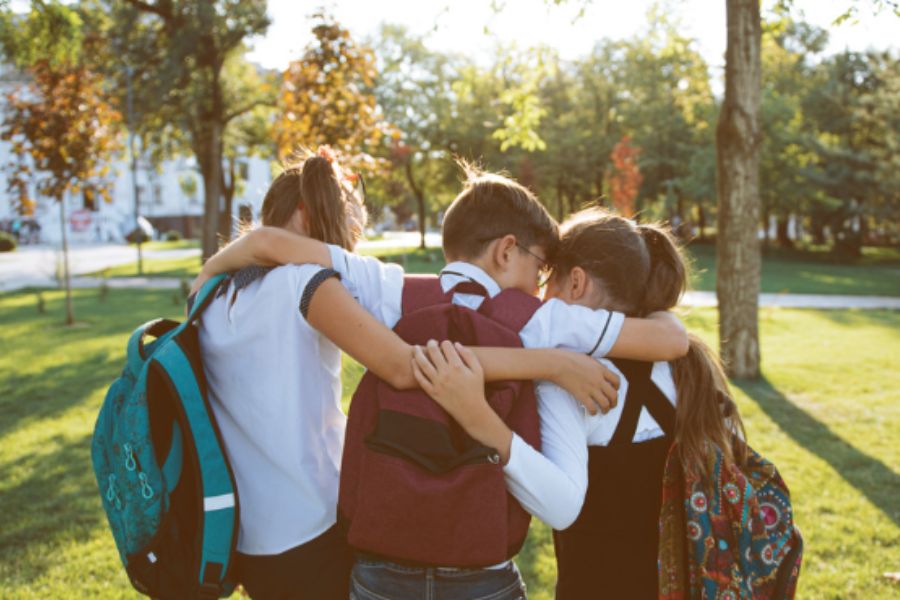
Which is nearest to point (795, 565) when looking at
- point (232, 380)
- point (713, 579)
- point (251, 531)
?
point (713, 579)

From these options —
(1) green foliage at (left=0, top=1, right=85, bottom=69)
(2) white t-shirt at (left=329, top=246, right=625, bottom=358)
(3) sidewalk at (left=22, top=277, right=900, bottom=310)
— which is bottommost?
(3) sidewalk at (left=22, top=277, right=900, bottom=310)

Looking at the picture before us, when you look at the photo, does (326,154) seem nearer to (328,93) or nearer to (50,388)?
(328,93)

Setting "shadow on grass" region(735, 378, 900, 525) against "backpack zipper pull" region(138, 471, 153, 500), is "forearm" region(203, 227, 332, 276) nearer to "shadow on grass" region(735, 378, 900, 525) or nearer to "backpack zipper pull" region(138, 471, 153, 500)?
"backpack zipper pull" region(138, 471, 153, 500)

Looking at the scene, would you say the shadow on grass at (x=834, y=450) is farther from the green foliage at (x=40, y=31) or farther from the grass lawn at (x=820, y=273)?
the grass lawn at (x=820, y=273)

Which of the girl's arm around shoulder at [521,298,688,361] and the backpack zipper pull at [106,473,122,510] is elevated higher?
the girl's arm around shoulder at [521,298,688,361]

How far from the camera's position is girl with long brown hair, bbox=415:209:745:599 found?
6.07 ft

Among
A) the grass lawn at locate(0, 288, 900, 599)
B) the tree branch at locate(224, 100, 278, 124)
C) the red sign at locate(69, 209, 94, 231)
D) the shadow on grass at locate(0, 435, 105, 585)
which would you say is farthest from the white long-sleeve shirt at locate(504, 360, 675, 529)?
the red sign at locate(69, 209, 94, 231)

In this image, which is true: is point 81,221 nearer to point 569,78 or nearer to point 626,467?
point 569,78

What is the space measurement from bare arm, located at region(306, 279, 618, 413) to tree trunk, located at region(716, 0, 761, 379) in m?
6.79

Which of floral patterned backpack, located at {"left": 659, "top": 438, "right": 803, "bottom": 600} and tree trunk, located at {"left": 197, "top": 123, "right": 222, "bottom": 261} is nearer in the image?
floral patterned backpack, located at {"left": 659, "top": 438, "right": 803, "bottom": 600}

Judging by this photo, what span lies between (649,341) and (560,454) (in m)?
0.37

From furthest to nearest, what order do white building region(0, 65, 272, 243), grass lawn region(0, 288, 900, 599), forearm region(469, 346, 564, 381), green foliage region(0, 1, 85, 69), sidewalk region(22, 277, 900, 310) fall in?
1. white building region(0, 65, 272, 243)
2. sidewalk region(22, 277, 900, 310)
3. green foliage region(0, 1, 85, 69)
4. grass lawn region(0, 288, 900, 599)
5. forearm region(469, 346, 564, 381)

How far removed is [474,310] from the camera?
5.73 feet

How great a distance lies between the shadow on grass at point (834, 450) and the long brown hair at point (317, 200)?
457 centimetres
